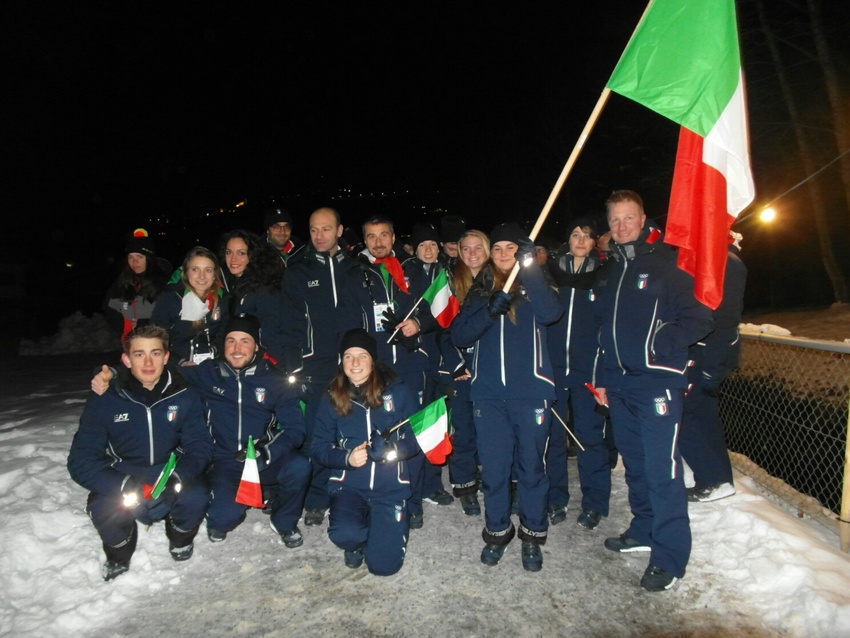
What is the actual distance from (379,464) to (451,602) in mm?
1055

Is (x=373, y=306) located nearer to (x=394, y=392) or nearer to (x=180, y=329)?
(x=394, y=392)

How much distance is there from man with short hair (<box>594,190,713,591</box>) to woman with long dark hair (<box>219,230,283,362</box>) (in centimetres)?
274

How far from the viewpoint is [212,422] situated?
433 centimetres

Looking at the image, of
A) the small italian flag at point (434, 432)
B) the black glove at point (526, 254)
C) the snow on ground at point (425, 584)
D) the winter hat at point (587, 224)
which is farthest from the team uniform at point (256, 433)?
the winter hat at point (587, 224)

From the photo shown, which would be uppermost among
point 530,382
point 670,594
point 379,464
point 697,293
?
point 697,293

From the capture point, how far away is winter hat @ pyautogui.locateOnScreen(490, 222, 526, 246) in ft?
12.6

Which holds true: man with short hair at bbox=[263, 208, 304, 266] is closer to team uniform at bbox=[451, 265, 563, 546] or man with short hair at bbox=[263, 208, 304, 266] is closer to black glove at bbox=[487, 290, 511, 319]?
team uniform at bbox=[451, 265, 563, 546]

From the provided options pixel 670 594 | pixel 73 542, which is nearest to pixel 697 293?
pixel 670 594

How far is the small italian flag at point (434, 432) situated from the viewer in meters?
3.66

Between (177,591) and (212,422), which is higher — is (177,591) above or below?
below

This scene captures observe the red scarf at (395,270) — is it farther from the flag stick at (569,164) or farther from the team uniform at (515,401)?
the flag stick at (569,164)

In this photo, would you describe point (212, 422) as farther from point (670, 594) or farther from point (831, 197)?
point (831, 197)

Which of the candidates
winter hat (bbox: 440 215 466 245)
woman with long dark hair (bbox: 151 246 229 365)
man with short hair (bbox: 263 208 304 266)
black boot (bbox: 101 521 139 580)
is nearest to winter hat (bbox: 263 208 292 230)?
man with short hair (bbox: 263 208 304 266)

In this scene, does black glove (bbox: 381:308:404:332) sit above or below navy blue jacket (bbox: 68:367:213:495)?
above
